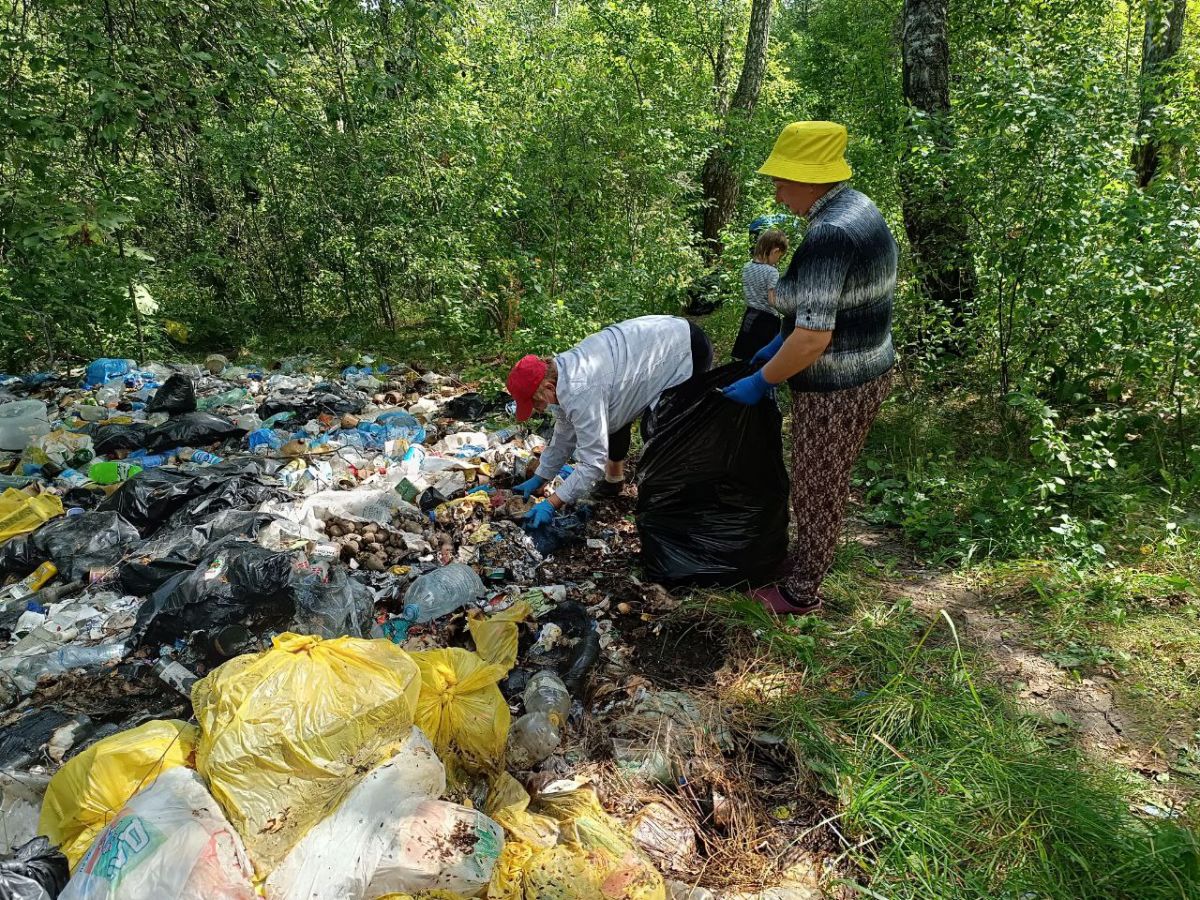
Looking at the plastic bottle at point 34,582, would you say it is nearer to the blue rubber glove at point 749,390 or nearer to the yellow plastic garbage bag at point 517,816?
the yellow plastic garbage bag at point 517,816

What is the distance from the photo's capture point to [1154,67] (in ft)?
18.0

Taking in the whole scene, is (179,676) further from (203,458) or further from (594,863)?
(203,458)

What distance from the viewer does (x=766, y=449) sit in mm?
2756

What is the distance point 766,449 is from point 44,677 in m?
2.72

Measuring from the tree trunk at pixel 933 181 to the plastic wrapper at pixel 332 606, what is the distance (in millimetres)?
3465

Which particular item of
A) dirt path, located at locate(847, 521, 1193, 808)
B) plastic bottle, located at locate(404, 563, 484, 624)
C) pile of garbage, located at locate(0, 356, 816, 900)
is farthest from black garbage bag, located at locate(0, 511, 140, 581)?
dirt path, located at locate(847, 521, 1193, 808)

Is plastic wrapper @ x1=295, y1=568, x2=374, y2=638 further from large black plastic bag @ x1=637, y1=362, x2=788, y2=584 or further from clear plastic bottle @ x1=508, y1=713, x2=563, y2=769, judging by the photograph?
large black plastic bag @ x1=637, y1=362, x2=788, y2=584

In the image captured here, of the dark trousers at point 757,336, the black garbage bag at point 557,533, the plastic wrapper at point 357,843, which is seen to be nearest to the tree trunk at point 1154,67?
the dark trousers at point 757,336

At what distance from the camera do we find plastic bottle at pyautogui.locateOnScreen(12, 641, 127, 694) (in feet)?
8.16

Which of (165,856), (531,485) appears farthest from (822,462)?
(165,856)

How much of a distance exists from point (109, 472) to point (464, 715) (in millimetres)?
3131

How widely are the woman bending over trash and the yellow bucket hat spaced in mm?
1025

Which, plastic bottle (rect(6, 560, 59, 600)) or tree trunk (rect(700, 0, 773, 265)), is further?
tree trunk (rect(700, 0, 773, 265))

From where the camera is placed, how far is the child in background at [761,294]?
3740 millimetres
